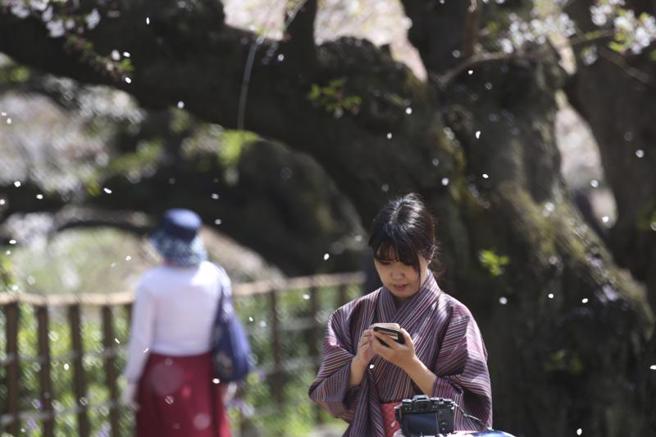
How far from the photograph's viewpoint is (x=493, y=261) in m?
5.82

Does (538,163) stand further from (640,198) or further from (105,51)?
(105,51)

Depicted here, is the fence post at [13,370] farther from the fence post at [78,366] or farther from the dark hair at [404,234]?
the dark hair at [404,234]

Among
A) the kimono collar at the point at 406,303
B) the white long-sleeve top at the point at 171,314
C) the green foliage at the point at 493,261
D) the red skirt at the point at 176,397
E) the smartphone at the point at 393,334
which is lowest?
the red skirt at the point at 176,397

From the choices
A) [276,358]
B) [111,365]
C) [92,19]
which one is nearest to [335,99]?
[92,19]

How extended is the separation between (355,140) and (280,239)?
8038mm

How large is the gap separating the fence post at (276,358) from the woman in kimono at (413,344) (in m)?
7.72

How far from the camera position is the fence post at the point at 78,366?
878 centimetres

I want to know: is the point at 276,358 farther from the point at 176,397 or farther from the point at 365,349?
the point at 365,349

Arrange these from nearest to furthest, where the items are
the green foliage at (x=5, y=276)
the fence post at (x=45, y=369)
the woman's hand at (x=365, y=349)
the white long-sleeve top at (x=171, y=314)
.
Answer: the woman's hand at (x=365, y=349) → the white long-sleeve top at (x=171, y=314) → the fence post at (x=45, y=369) → the green foliage at (x=5, y=276)

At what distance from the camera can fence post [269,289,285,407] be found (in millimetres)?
11633

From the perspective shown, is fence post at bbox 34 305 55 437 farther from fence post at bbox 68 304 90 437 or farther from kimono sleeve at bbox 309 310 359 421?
kimono sleeve at bbox 309 310 359 421

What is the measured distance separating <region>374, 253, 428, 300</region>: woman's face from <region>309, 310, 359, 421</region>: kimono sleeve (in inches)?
9.0

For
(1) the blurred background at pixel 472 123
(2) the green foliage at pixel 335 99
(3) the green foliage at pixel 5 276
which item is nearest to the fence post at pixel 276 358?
(3) the green foliage at pixel 5 276

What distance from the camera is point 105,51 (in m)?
5.85
